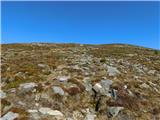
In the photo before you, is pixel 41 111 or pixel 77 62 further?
pixel 77 62

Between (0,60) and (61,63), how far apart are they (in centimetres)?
570

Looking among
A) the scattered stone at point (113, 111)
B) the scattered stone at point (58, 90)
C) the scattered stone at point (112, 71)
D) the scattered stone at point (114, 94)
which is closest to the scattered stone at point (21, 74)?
the scattered stone at point (58, 90)

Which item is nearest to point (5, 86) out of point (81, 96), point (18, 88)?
point (18, 88)

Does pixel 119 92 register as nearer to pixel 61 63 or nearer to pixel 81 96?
pixel 81 96

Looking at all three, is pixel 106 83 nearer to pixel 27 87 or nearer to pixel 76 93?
pixel 76 93

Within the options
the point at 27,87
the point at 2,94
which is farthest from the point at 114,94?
the point at 2,94

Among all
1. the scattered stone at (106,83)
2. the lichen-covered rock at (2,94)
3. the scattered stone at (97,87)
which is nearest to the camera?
the lichen-covered rock at (2,94)

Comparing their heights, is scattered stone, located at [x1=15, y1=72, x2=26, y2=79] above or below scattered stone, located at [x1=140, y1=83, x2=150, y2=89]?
above

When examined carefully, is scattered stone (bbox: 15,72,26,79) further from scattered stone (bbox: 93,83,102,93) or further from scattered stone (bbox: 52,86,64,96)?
scattered stone (bbox: 93,83,102,93)

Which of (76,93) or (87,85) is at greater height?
(87,85)

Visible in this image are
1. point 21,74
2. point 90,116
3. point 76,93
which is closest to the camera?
point 90,116

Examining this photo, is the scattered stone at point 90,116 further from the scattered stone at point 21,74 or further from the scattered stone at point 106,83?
the scattered stone at point 21,74

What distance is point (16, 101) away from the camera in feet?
49.6

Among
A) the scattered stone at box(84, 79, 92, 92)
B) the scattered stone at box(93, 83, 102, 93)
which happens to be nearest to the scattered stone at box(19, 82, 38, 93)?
the scattered stone at box(84, 79, 92, 92)
